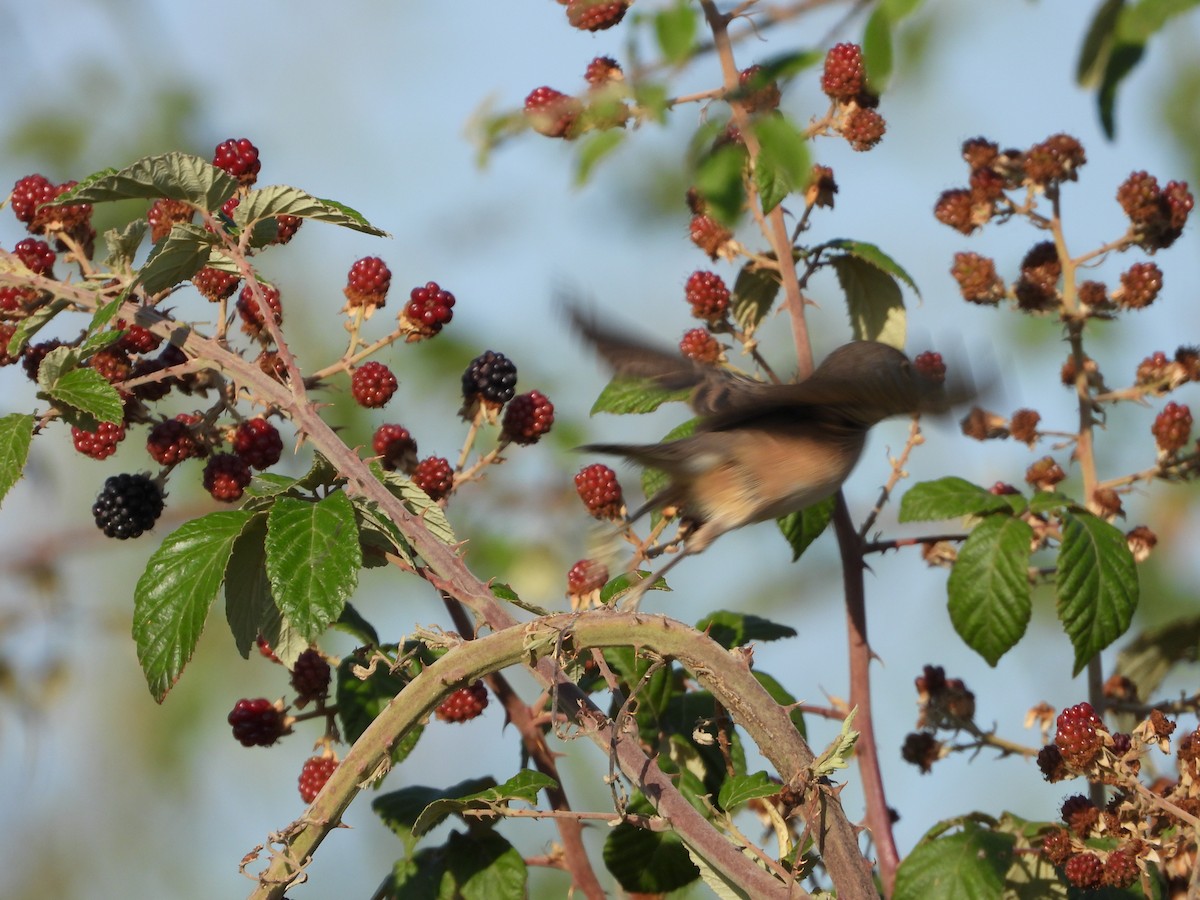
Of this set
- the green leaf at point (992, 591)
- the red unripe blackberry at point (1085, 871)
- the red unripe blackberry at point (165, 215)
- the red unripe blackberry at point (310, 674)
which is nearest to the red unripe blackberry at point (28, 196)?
the red unripe blackberry at point (165, 215)

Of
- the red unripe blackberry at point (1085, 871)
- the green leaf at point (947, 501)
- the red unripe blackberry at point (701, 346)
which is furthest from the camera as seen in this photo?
the red unripe blackberry at point (701, 346)

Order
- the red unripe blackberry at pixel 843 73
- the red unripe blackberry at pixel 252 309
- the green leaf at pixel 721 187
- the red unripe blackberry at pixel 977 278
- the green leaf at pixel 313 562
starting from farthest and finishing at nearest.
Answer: the red unripe blackberry at pixel 977 278 → the red unripe blackberry at pixel 843 73 → the red unripe blackberry at pixel 252 309 → the green leaf at pixel 313 562 → the green leaf at pixel 721 187

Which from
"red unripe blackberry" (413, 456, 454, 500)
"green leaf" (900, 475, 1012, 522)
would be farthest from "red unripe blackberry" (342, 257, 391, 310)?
"green leaf" (900, 475, 1012, 522)

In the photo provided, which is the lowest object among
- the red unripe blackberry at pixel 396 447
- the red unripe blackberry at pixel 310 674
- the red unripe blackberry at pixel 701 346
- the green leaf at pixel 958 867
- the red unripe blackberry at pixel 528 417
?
the green leaf at pixel 958 867

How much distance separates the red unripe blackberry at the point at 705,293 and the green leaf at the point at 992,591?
67 centimetres

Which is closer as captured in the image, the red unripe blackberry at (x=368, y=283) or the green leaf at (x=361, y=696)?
the red unripe blackberry at (x=368, y=283)

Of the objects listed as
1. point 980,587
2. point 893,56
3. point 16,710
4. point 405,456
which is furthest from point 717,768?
point 16,710

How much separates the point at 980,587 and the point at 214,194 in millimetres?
1480

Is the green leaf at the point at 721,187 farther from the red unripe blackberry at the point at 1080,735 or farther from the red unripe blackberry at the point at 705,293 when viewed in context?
the red unripe blackberry at the point at 705,293

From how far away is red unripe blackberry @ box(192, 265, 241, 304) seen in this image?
2193 mm

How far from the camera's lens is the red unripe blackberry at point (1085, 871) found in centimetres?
203

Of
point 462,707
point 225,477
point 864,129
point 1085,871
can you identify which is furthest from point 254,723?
point 864,129

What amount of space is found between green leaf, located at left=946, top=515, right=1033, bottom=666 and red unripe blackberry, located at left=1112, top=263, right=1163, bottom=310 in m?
0.70

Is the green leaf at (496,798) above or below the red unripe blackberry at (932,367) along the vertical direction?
below
